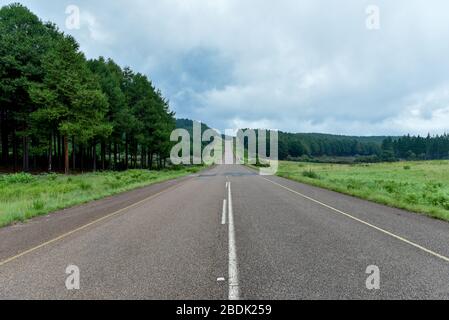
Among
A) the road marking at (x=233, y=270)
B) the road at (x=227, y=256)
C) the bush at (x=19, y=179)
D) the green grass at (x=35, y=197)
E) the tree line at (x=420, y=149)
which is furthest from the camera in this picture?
the tree line at (x=420, y=149)

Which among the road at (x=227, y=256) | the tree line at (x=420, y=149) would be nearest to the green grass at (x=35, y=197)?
the road at (x=227, y=256)

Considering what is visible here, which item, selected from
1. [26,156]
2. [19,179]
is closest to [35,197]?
[19,179]

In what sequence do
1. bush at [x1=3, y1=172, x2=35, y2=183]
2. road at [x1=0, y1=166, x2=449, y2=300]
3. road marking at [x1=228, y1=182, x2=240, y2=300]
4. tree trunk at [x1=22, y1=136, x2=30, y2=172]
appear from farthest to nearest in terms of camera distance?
tree trunk at [x1=22, y1=136, x2=30, y2=172] < bush at [x1=3, y1=172, x2=35, y2=183] < road at [x1=0, y1=166, x2=449, y2=300] < road marking at [x1=228, y1=182, x2=240, y2=300]

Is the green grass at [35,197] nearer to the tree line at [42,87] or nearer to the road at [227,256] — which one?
the road at [227,256]

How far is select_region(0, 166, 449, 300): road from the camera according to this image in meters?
4.17

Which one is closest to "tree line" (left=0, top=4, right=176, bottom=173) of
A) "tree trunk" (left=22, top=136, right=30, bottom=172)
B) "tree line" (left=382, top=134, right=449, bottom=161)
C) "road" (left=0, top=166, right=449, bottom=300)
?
"tree trunk" (left=22, top=136, right=30, bottom=172)

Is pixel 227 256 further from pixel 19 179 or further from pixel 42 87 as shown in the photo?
pixel 42 87

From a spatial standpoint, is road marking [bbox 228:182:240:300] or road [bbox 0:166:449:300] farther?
road [bbox 0:166:449:300]

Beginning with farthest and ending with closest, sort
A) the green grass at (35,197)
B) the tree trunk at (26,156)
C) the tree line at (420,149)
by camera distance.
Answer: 1. the tree line at (420,149)
2. the tree trunk at (26,156)
3. the green grass at (35,197)

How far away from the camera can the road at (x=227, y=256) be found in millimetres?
4172

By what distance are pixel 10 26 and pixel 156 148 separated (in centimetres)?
2304

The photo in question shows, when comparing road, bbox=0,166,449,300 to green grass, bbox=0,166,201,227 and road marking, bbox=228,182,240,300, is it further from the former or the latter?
green grass, bbox=0,166,201,227

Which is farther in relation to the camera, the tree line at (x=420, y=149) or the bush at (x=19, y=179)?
the tree line at (x=420, y=149)

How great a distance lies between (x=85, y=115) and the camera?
93.8ft
